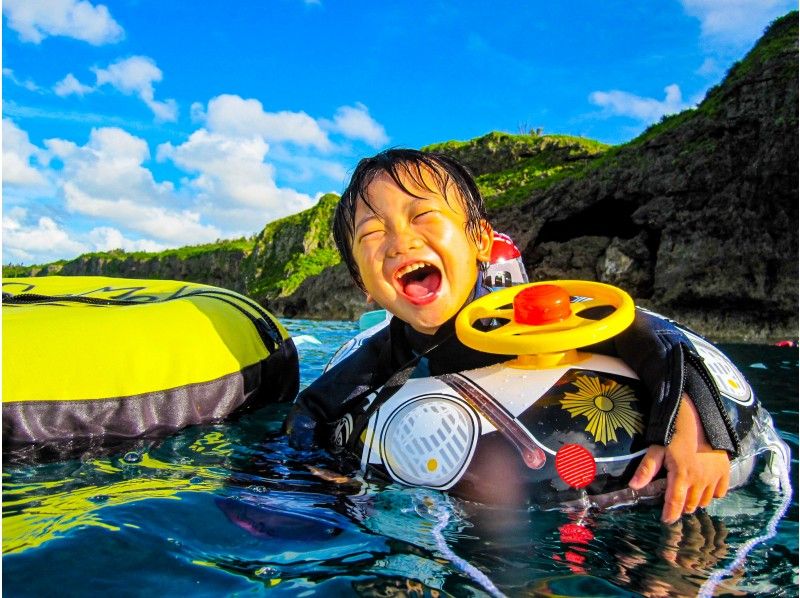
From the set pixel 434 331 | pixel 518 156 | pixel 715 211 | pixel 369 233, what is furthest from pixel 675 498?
pixel 518 156

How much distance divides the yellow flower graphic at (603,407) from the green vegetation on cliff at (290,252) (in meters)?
30.1

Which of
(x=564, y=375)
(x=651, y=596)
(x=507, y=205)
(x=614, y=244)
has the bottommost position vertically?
(x=651, y=596)

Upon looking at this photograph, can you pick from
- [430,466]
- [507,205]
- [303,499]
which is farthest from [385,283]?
[507,205]

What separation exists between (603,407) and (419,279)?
81cm

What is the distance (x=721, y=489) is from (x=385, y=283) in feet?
3.97

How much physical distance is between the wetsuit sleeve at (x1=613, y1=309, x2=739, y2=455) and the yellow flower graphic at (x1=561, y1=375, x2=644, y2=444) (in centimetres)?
7

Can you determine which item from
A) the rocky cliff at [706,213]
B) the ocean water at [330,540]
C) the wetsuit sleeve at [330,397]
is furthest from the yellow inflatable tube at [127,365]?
the rocky cliff at [706,213]

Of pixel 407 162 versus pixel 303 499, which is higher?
pixel 407 162

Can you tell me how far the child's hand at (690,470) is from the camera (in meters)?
1.57

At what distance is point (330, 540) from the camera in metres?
1.40

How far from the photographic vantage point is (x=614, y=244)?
639 inches

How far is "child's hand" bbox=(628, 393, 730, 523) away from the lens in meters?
1.57

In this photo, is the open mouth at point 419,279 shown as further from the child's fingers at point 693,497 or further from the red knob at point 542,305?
the child's fingers at point 693,497

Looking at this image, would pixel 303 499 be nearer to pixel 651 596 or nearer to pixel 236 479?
pixel 236 479
